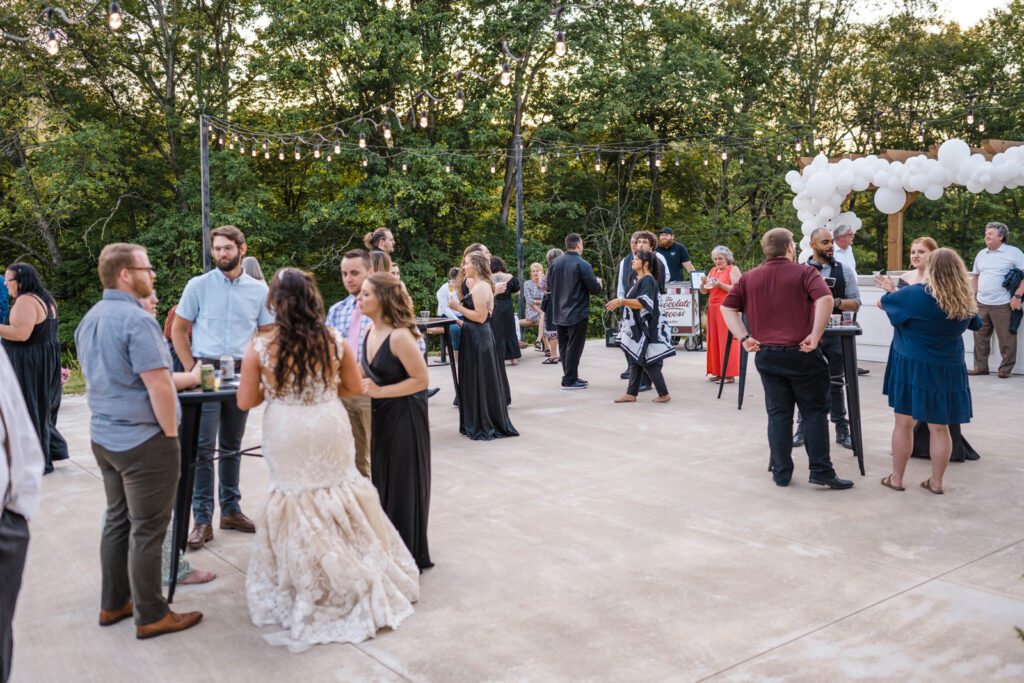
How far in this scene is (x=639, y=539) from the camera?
4.52 metres

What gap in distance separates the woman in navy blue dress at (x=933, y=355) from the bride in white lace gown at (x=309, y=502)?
11.3 ft

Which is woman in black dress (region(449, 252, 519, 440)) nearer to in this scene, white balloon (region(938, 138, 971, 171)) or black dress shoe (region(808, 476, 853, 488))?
black dress shoe (region(808, 476, 853, 488))

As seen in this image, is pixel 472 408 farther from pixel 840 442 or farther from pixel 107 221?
pixel 107 221

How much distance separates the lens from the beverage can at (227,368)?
13.3 feet

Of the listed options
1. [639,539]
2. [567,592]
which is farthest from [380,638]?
[639,539]

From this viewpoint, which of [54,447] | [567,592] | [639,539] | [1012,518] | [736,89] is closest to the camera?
[567,592]

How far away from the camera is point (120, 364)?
3.13 meters

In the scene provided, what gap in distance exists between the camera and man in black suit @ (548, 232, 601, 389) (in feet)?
31.6

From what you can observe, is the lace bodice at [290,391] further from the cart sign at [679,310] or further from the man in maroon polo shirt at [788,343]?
the cart sign at [679,310]

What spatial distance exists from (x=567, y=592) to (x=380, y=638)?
894 mm

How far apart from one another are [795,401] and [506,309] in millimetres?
5433

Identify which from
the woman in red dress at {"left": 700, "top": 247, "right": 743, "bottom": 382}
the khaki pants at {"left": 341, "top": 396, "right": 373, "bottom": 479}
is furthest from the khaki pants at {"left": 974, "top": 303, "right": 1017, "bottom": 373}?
the khaki pants at {"left": 341, "top": 396, "right": 373, "bottom": 479}

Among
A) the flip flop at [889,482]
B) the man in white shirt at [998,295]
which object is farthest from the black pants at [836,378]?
the man in white shirt at [998,295]

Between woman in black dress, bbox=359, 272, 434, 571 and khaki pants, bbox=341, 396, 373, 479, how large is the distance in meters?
0.50
